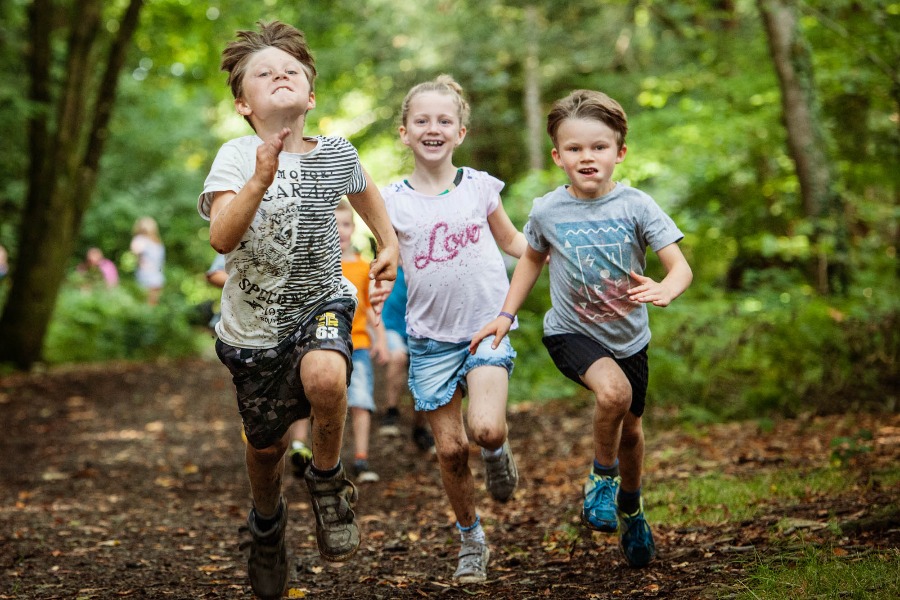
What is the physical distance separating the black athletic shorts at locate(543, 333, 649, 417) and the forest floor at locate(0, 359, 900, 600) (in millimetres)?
810

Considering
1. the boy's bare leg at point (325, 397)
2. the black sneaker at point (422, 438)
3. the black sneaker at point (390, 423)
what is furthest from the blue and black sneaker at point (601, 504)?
the black sneaker at point (390, 423)

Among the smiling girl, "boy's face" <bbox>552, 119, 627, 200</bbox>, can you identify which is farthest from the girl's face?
"boy's face" <bbox>552, 119, 627, 200</bbox>

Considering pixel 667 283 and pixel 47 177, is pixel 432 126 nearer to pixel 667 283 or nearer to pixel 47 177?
pixel 667 283

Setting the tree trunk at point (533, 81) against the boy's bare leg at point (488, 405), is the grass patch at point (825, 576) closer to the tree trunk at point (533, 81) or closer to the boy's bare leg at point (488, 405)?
the boy's bare leg at point (488, 405)

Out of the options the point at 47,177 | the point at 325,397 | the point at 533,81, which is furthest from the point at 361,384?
the point at 533,81

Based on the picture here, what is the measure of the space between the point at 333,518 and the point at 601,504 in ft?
3.87

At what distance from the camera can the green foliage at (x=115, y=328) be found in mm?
16156

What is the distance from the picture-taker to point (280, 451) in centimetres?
395

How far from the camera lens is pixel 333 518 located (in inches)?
152

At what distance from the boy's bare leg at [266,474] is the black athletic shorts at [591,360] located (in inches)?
51.5

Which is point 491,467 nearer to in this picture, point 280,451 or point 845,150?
point 280,451

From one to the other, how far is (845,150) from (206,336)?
13.6 m

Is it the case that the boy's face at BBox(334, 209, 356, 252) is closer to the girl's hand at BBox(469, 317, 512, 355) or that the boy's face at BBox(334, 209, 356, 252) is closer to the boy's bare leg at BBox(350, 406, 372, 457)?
the boy's bare leg at BBox(350, 406, 372, 457)

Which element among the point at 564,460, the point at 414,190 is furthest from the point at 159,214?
the point at 414,190
